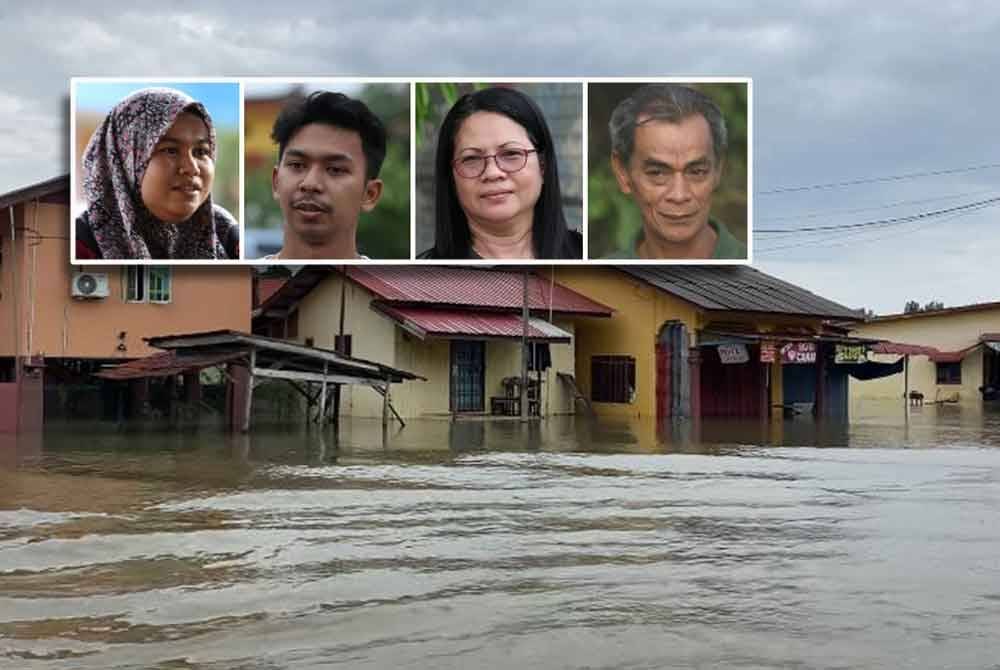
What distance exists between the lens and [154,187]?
24.8 m

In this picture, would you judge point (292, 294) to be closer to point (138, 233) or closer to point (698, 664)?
point (138, 233)

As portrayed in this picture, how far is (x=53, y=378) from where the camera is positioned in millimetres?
28250

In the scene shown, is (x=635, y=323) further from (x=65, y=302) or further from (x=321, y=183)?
(x=65, y=302)

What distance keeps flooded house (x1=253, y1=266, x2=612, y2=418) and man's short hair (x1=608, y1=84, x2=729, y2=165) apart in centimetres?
466

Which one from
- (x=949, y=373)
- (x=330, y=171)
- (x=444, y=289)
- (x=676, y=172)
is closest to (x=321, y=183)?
(x=330, y=171)

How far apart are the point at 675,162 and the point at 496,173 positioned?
3731 mm

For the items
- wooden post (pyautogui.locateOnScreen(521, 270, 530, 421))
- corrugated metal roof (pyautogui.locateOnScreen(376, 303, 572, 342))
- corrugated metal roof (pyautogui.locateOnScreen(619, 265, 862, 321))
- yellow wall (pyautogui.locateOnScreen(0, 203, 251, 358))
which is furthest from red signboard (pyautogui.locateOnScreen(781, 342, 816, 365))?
yellow wall (pyautogui.locateOnScreen(0, 203, 251, 358))

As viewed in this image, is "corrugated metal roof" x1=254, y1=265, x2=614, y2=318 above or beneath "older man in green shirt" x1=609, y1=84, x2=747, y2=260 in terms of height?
beneath

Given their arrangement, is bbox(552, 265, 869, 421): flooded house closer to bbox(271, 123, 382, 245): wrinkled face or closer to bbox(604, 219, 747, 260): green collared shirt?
bbox(604, 219, 747, 260): green collared shirt

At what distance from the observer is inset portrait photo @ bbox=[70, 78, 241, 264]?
24219mm

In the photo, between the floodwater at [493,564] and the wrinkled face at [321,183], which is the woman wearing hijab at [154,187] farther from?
the floodwater at [493,564]

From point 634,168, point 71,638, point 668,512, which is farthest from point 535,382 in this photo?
point 71,638

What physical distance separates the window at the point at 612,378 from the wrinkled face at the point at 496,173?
6.65 metres


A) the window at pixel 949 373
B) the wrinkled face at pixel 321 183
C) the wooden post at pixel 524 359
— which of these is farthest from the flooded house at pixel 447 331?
the window at pixel 949 373
